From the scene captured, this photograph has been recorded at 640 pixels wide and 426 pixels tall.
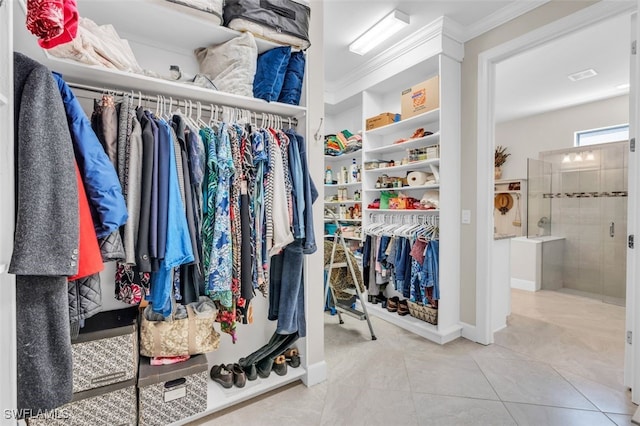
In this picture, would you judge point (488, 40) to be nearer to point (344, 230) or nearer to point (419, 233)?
point (419, 233)

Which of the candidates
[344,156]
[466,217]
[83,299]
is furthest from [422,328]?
[83,299]

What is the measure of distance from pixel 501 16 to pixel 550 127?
11.9 ft

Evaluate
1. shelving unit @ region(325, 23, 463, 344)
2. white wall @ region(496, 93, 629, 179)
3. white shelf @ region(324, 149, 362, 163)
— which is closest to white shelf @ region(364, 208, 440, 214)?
shelving unit @ region(325, 23, 463, 344)

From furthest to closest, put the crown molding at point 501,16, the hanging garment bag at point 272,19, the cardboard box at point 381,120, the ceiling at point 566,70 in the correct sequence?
the cardboard box at point 381,120, the ceiling at point 566,70, the crown molding at point 501,16, the hanging garment bag at point 272,19

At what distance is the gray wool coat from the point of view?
86 cm

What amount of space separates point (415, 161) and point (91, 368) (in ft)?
9.10

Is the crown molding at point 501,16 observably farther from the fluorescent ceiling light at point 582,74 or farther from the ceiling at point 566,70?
the fluorescent ceiling light at point 582,74

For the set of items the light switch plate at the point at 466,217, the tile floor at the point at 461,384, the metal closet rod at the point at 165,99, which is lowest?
the tile floor at the point at 461,384

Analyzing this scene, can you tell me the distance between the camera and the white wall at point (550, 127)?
4.46 m

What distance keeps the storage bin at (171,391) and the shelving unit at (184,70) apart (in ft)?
0.25

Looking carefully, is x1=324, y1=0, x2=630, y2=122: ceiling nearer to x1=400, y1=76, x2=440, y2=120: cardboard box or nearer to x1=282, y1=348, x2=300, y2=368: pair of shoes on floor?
x1=400, y1=76, x2=440, y2=120: cardboard box

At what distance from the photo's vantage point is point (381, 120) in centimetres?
328

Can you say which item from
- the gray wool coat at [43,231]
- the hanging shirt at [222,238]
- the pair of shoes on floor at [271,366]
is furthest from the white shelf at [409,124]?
the gray wool coat at [43,231]

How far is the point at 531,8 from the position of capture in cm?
234
